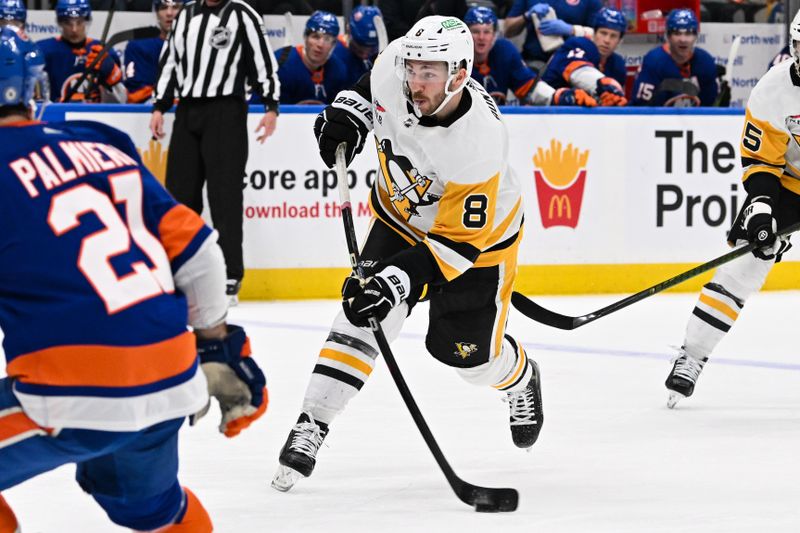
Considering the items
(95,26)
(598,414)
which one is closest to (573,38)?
(95,26)

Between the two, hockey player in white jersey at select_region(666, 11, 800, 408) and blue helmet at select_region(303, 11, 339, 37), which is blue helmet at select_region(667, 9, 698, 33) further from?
hockey player in white jersey at select_region(666, 11, 800, 408)

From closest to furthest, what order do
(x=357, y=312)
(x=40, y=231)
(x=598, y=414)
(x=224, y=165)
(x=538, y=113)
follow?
1. (x=40, y=231)
2. (x=357, y=312)
3. (x=598, y=414)
4. (x=224, y=165)
5. (x=538, y=113)

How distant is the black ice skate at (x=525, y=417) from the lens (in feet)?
10.9

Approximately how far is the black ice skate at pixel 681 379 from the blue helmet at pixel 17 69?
8.34ft

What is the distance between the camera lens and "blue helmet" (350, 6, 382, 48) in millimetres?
6574

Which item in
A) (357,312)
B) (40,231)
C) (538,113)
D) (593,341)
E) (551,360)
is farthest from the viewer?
(538,113)

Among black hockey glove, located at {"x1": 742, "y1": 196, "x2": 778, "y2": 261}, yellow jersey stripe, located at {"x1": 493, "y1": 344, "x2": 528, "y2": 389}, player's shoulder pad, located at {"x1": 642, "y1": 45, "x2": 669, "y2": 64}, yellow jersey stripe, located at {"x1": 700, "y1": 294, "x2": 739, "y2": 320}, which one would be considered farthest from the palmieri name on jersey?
player's shoulder pad, located at {"x1": 642, "y1": 45, "x2": 669, "y2": 64}

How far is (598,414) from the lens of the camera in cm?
381

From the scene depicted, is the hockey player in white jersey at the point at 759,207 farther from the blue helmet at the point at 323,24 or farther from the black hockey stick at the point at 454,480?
the blue helmet at the point at 323,24

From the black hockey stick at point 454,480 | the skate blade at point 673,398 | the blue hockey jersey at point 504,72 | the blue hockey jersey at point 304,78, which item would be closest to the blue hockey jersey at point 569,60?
the blue hockey jersey at point 504,72

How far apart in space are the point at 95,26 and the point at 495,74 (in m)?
1.98

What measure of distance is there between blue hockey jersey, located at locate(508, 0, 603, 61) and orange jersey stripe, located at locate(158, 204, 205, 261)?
A: 5.57m

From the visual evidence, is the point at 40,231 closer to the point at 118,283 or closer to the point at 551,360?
the point at 118,283

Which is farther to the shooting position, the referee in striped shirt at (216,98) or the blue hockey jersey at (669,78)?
the blue hockey jersey at (669,78)
